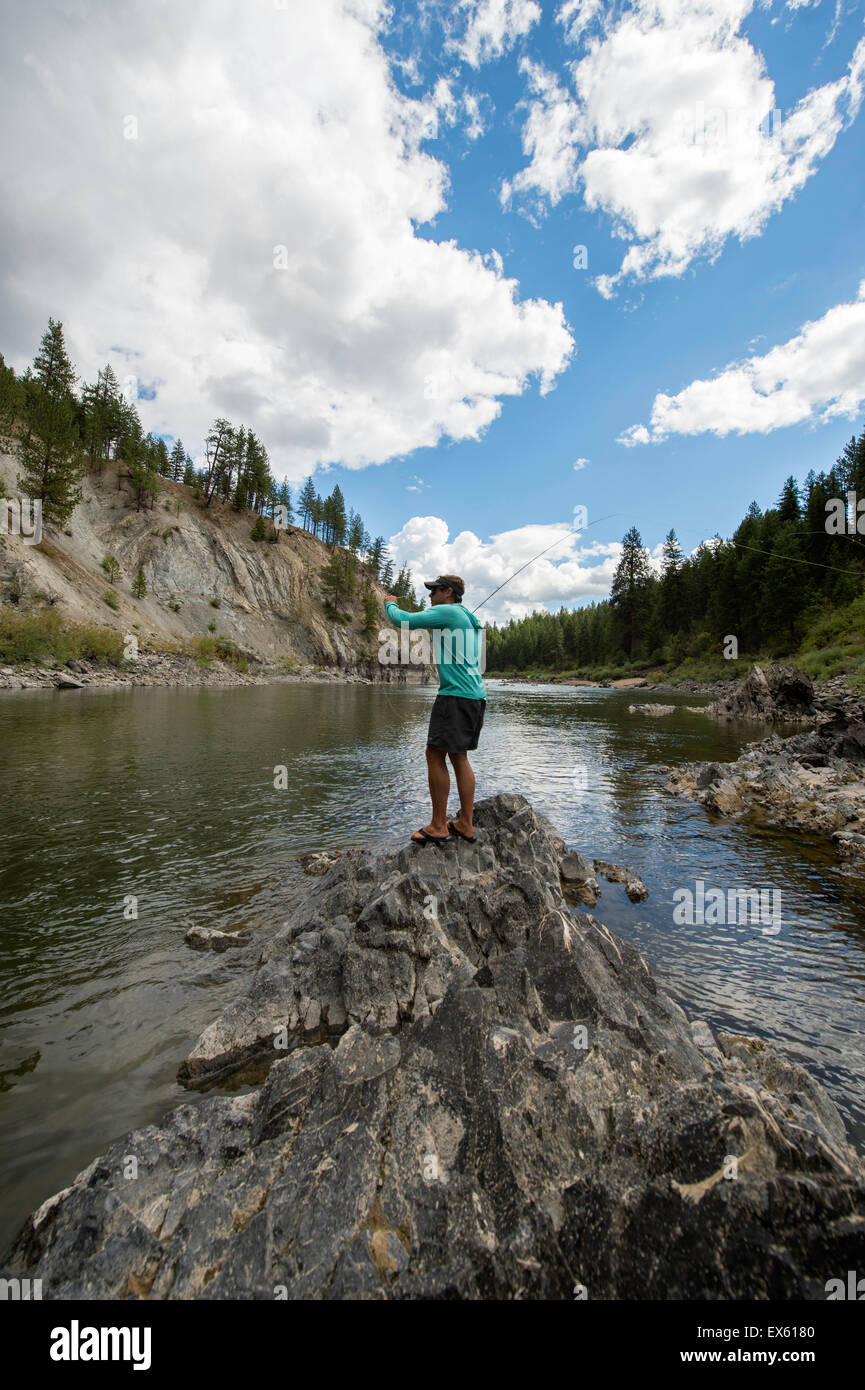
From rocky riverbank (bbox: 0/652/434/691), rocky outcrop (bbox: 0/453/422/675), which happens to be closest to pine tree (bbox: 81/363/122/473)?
rocky outcrop (bbox: 0/453/422/675)

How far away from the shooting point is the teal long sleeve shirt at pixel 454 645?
6832mm

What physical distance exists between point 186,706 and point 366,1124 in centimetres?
3596

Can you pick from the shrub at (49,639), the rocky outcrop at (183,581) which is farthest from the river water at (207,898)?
the rocky outcrop at (183,581)

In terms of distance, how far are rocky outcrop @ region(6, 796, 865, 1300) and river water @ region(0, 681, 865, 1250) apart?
795mm

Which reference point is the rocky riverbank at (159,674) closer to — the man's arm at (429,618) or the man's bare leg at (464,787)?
the man's arm at (429,618)

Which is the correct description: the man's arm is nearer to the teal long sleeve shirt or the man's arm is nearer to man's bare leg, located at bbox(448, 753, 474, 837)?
the teal long sleeve shirt

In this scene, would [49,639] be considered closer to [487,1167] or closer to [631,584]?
[487,1167]

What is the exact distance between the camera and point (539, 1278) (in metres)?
2.46

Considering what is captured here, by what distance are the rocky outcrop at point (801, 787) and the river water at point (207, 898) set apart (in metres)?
0.85

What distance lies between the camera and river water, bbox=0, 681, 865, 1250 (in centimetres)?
453

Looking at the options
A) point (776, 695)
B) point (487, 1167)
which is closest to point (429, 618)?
point (487, 1167)

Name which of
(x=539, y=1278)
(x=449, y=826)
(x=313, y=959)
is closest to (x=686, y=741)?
(x=449, y=826)
